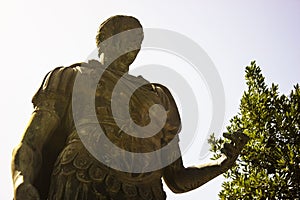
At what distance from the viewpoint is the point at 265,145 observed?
39.4 ft

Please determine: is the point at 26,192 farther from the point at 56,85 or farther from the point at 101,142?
the point at 56,85

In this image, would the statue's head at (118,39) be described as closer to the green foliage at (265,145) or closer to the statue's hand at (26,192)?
the statue's hand at (26,192)

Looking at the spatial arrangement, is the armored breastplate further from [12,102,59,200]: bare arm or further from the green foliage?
the green foliage

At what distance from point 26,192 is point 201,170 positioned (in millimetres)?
1317

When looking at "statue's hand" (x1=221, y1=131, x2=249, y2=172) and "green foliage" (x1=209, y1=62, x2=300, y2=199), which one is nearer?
"statue's hand" (x1=221, y1=131, x2=249, y2=172)

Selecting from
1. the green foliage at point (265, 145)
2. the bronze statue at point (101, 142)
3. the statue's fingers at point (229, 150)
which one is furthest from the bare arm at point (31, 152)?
the green foliage at point (265, 145)

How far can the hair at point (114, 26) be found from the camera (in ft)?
12.7

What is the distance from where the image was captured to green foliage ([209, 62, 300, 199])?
11.0 m

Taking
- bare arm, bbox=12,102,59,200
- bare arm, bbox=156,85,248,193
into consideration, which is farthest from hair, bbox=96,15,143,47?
bare arm, bbox=12,102,59,200

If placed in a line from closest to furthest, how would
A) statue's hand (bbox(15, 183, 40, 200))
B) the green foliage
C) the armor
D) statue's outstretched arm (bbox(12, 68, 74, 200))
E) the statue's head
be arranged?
statue's hand (bbox(15, 183, 40, 200)) → statue's outstretched arm (bbox(12, 68, 74, 200)) → the armor → the statue's head → the green foliage

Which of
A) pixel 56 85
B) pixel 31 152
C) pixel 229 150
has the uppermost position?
pixel 56 85

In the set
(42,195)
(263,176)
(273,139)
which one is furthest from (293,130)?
(42,195)

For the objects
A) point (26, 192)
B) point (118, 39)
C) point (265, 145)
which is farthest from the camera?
point (265, 145)

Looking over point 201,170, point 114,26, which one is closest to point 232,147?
point 201,170
